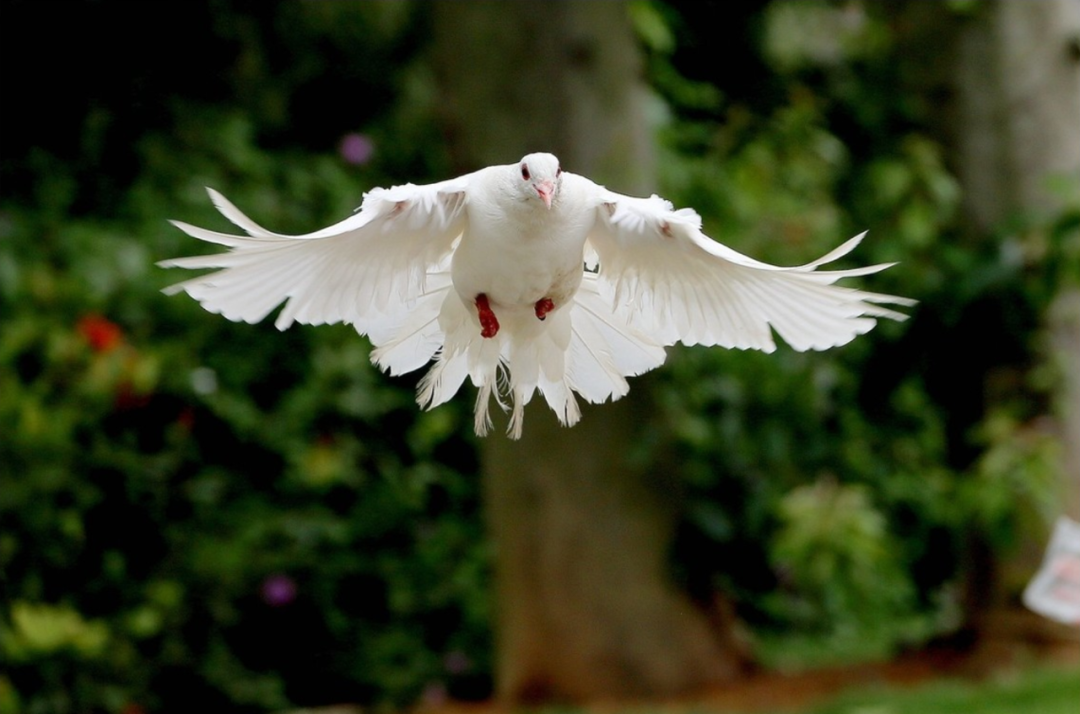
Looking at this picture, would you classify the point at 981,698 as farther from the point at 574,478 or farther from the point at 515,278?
the point at 515,278

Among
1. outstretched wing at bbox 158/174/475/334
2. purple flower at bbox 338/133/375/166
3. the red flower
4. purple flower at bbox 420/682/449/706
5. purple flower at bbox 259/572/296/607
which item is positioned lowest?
outstretched wing at bbox 158/174/475/334

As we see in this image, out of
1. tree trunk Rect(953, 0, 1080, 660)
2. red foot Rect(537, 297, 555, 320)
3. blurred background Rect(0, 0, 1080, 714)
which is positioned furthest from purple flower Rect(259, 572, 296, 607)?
red foot Rect(537, 297, 555, 320)

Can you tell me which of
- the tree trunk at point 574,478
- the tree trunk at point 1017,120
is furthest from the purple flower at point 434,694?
the tree trunk at point 1017,120

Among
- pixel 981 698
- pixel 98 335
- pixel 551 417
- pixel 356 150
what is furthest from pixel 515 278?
pixel 356 150

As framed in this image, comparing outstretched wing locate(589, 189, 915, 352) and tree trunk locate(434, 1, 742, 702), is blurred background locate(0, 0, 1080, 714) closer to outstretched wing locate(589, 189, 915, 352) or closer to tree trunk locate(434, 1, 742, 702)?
tree trunk locate(434, 1, 742, 702)

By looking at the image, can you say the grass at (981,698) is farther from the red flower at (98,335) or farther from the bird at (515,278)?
the bird at (515,278)
